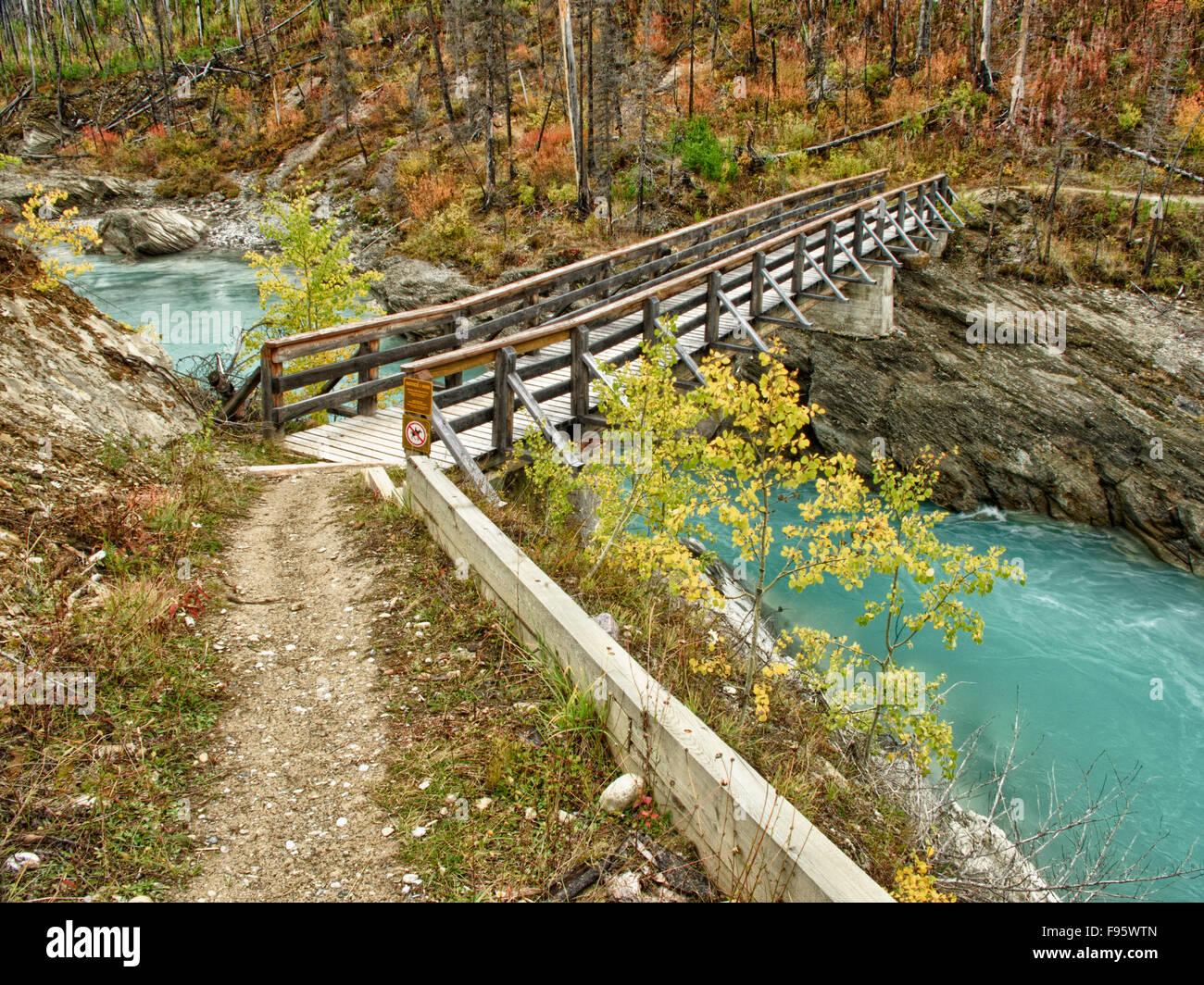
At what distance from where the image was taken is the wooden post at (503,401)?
309 inches

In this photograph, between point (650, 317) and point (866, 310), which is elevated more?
point (650, 317)

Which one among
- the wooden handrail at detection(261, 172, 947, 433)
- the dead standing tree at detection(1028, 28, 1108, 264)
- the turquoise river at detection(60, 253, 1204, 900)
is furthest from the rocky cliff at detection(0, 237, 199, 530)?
the dead standing tree at detection(1028, 28, 1108, 264)

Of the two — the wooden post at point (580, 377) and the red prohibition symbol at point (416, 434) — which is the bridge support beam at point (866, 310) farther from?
the red prohibition symbol at point (416, 434)

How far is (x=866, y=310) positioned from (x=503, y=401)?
9.61m

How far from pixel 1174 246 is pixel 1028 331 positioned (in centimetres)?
381

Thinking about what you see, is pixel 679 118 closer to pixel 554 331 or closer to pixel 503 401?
pixel 554 331

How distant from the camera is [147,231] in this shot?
92.9ft

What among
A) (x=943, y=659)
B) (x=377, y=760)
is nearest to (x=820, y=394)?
(x=943, y=659)

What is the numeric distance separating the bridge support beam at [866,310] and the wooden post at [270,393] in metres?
9.77

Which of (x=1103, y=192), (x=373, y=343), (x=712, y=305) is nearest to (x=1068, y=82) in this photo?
(x=1103, y=192)

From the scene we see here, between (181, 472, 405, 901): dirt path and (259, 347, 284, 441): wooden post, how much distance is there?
3.23 metres

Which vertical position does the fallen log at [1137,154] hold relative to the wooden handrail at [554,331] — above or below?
above

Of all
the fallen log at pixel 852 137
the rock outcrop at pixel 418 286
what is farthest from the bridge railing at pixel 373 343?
the fallen log at pixel 852 137

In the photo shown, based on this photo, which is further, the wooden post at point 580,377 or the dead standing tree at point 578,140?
the dead standing tree at point 578,140
